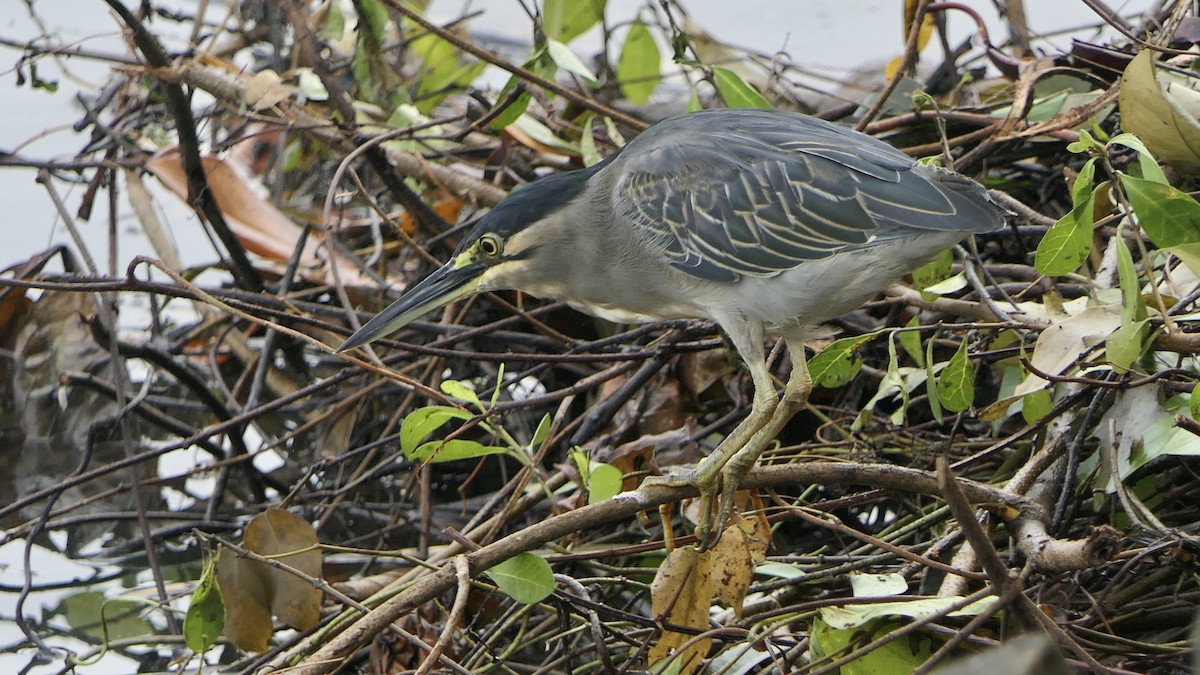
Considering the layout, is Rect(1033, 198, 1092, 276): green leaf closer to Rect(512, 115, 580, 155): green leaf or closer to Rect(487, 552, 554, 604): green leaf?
Rect(487, 552, 554, 604): green leaf

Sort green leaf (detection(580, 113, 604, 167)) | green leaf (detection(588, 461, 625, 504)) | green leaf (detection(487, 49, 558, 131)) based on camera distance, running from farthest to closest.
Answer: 1. green leaf (detection(580, 113, 604, 167))
2. green leaf (detection(487, 49, 558, 131))
3. green leaf (detection(588, 461, 625, 504))

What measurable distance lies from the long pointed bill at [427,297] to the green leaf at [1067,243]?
97 centimetres

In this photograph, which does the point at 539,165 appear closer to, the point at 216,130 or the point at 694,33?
the point at 694,33

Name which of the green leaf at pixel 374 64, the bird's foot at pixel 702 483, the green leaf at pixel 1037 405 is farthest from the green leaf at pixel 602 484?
the green leaf at pixel 374 64

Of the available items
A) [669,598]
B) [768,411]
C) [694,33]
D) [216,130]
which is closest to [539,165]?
[694,33]

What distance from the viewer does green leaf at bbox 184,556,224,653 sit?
1921 mm

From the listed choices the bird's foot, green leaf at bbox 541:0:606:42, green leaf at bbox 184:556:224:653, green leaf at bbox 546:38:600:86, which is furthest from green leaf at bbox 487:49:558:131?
green leaf at bbox 184:556:224:653

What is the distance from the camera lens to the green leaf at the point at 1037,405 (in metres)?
2.04

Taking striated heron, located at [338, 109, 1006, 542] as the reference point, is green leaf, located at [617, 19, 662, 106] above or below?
above

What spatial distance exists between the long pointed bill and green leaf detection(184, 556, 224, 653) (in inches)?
18.1

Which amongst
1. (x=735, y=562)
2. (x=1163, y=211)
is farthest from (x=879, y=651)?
(x=1163, y=211)

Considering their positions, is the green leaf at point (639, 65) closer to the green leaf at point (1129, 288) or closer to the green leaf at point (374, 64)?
the green leaf at point (374, 64)

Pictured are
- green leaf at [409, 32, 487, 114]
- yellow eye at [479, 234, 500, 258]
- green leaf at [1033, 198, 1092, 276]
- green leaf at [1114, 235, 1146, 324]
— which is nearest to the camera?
green leaf at [1114, 235, 1146, 324]

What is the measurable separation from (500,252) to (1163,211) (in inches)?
43.2
